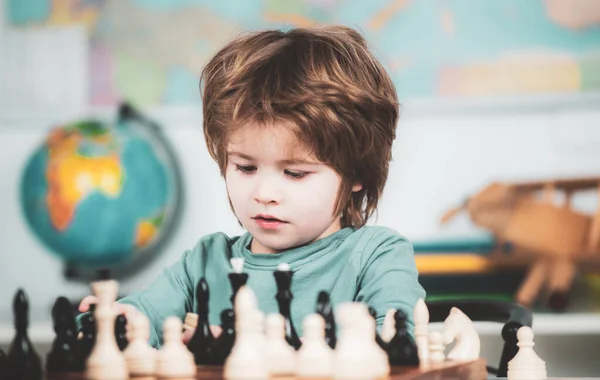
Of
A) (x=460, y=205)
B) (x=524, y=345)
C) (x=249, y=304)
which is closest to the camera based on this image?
(x=249, y=304)

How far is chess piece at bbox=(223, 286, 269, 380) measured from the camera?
75 centimetres

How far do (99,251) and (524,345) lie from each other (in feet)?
9.99

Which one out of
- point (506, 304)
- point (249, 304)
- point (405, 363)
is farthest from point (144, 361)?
point (506, 304)

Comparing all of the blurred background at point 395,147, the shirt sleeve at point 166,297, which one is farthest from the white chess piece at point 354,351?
the blurred background at point 395,147

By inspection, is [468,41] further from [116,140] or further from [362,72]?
[362,72]

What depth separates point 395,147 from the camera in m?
4.08

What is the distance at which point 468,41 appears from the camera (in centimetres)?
426

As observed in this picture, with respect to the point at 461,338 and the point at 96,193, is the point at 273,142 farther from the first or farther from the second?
the point at 96,193

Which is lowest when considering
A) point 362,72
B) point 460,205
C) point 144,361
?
point 144,361

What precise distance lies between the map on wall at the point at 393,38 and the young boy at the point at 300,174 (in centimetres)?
277

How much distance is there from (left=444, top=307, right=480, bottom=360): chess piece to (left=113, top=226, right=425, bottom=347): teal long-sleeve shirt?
0.22 feet

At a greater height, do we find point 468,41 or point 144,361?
point 468,41

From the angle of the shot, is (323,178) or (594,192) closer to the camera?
(323,178)

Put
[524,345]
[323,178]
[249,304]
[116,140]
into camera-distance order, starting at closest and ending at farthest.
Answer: [249,304] < [524,345] < [323,178] < [116,140]
